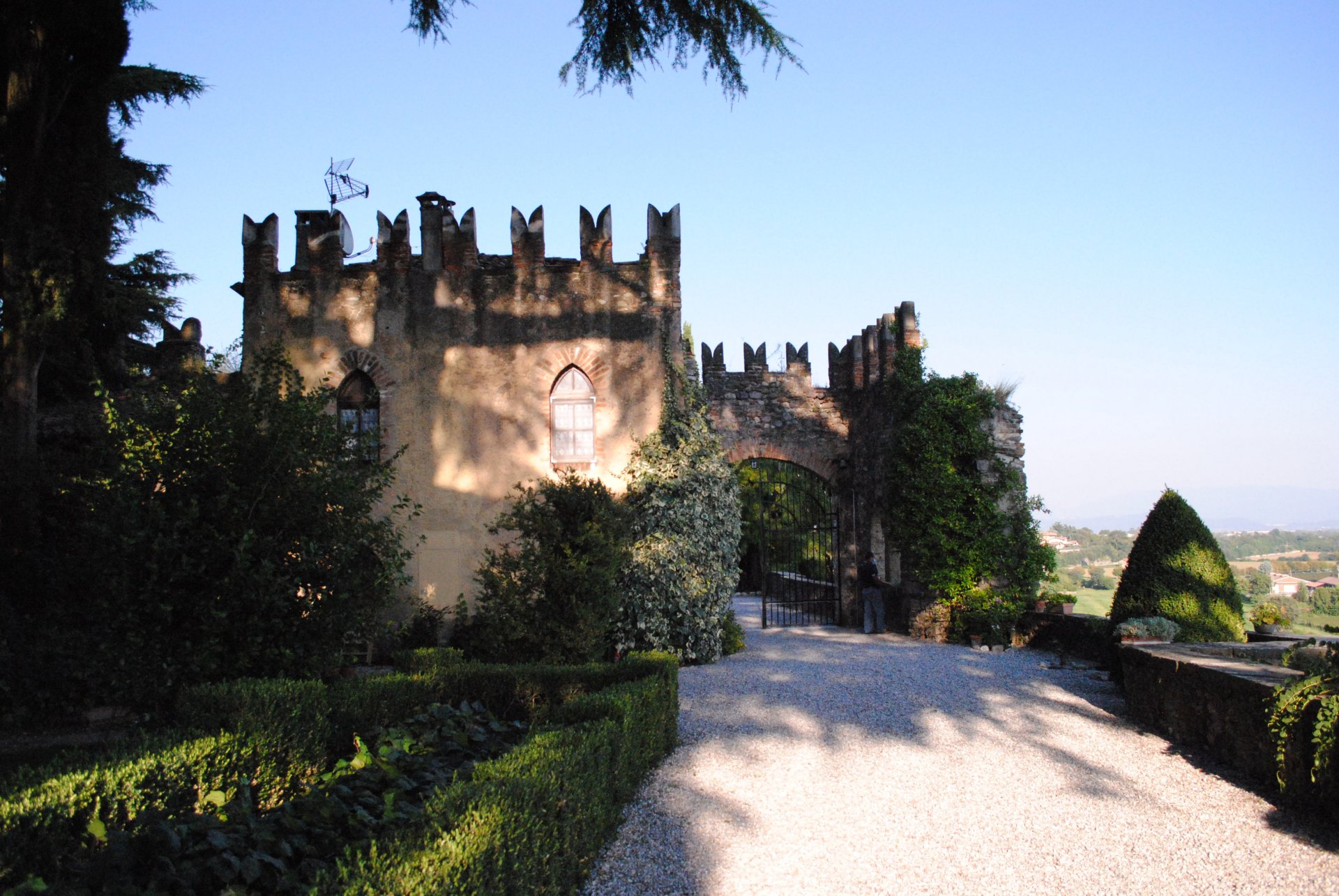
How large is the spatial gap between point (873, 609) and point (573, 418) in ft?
19.8

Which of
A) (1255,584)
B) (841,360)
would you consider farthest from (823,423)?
(1255,584)

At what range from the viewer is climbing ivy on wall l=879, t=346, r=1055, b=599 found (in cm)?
1237

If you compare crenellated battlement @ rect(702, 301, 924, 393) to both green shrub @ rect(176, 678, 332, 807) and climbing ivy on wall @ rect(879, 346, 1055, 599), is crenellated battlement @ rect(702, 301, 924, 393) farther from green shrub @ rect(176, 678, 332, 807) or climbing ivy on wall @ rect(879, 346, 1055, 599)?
green shrub @ rect(176, 678, 332, 807)

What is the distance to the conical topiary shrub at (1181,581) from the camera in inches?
329

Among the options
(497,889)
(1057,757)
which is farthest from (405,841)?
(1057,757)

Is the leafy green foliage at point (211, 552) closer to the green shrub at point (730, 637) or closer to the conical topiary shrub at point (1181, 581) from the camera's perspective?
the green shrub at point (730, 637)

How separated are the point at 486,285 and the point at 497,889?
31.8 ft

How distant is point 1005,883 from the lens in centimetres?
411

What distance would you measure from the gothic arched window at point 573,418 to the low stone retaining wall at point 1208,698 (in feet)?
22.1

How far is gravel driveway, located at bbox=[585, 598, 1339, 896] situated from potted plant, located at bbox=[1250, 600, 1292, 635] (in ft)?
9.08

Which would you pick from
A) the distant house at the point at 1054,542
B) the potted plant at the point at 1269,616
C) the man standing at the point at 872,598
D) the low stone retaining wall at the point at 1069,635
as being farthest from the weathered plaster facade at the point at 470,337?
the potted plant at the point at 1269,616

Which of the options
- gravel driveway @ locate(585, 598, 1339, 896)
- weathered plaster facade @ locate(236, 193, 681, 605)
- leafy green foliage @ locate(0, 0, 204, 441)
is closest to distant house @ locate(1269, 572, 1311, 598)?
gravel driveway @ locate(585, 598, 1339, 896)

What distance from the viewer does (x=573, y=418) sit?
11656mm

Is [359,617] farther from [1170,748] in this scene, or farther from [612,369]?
[1170,748]
